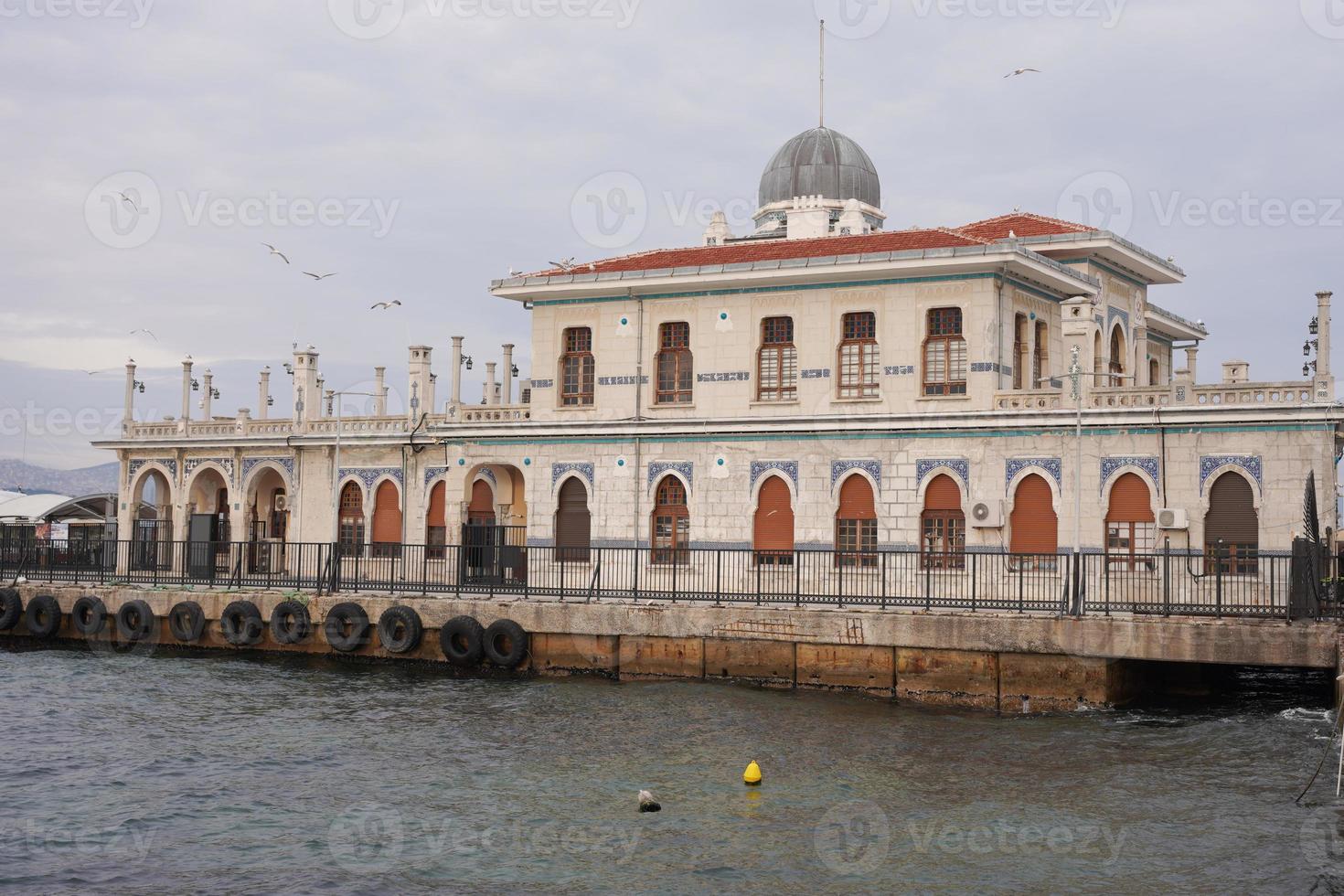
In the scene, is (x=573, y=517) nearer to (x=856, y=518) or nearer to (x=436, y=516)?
(x=436, y=516)

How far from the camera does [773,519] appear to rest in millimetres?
31844

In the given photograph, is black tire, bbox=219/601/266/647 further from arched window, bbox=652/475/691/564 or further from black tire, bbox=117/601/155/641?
arched window, bbox=652/475/691/564

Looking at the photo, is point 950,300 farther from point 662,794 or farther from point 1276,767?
point 662,794

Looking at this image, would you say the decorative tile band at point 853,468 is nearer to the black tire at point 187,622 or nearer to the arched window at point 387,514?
the arched window at point 387,514

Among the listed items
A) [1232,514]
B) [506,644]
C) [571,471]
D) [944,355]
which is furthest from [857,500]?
[506,644]

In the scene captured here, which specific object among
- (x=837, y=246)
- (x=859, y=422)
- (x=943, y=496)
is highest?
(x=837, y=246)

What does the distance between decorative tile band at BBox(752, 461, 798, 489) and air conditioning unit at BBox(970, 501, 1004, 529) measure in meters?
4.16

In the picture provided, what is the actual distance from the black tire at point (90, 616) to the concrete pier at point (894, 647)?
6.63m

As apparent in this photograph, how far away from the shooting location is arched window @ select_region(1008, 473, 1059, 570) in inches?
1145

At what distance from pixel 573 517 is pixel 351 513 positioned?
8788mm

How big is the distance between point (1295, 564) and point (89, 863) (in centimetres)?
1838

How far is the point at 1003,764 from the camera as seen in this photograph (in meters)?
19.8

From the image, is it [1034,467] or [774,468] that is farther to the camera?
[774,468]

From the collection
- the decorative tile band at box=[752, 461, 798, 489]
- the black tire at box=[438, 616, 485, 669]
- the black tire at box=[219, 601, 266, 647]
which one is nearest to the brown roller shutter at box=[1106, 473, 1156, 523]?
the decorative tile band at box=[752, 461, 798, 489]
